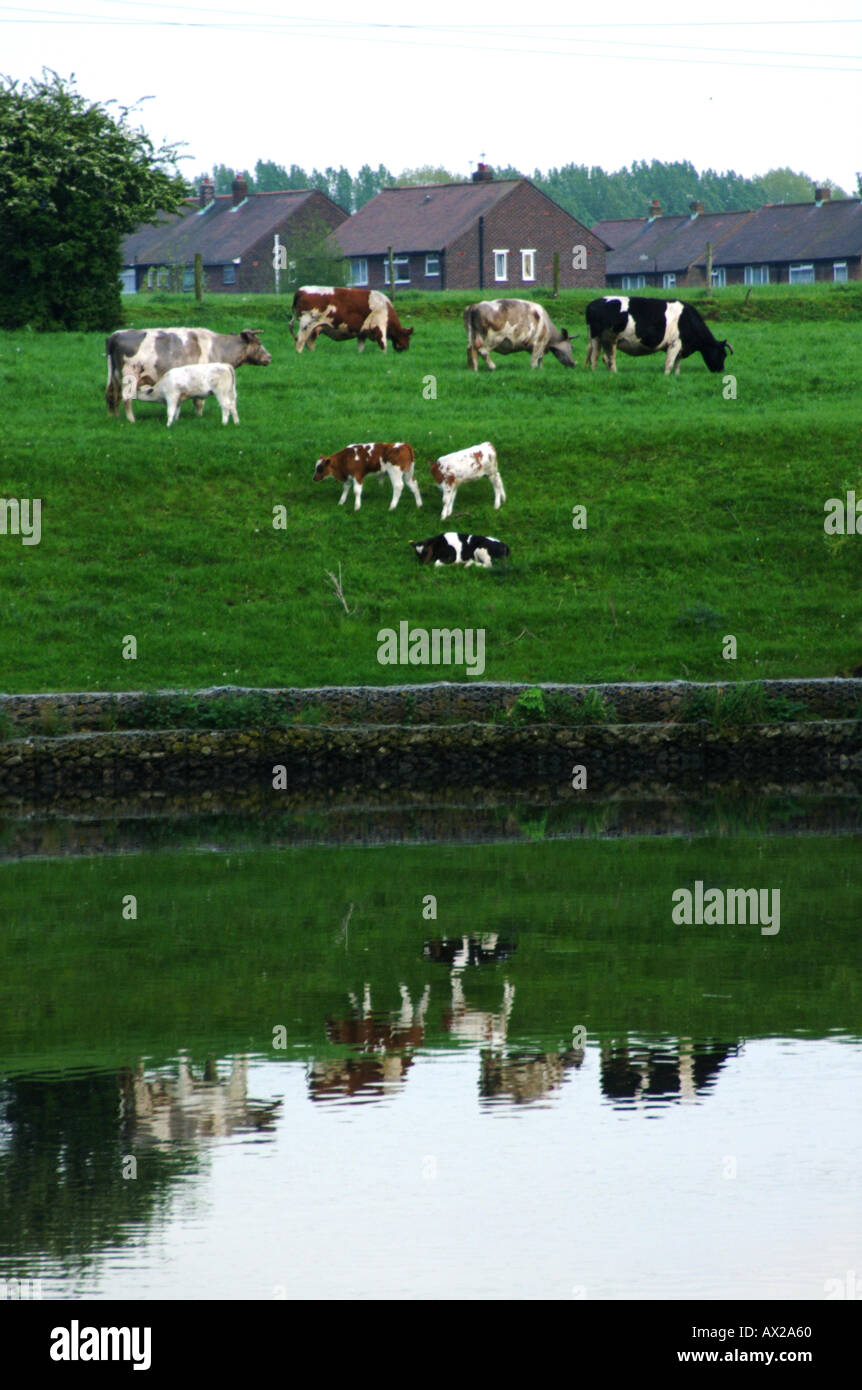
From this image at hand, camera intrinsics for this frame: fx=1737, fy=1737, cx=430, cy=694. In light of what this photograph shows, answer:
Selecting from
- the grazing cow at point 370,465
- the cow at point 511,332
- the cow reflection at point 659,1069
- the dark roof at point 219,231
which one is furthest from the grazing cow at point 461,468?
the dark roof at point 219,231

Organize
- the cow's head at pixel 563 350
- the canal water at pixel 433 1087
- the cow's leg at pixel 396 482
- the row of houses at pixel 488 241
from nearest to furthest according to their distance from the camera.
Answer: the canal water at pixel 433 1087 < the cow's leg at pixel 396 482 < the cow's head at pixel 563 350 < the row of houses at pixel 488 241

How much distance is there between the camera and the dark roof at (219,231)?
101500 mm

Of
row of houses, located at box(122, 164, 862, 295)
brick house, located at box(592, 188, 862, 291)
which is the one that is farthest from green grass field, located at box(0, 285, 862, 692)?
brick house, located at box(592, 188, 862, 291)

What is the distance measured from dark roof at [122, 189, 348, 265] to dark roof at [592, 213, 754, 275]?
18599 mm

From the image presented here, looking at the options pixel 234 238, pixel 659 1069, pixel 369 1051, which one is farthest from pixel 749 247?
pixel 659 1069

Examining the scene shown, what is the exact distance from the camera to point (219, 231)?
104500mm

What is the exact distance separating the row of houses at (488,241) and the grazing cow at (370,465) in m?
58.4

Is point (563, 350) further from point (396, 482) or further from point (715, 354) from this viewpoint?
point (396, 482)

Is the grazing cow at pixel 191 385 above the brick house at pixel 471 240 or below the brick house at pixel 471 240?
below

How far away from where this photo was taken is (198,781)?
23.4 m

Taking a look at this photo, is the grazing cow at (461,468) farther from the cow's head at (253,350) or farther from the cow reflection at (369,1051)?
the cow reflection at (369,1051)

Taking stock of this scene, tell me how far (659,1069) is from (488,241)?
3380 inches

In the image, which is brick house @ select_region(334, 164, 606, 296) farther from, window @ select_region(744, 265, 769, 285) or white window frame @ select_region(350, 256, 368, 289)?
window @ select_region(744, 265, 769, 285)

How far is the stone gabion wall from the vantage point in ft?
77.1
